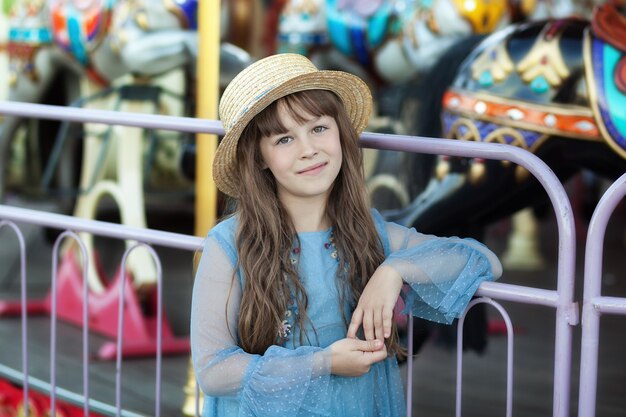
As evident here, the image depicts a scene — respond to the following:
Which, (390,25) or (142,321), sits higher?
(390,25)

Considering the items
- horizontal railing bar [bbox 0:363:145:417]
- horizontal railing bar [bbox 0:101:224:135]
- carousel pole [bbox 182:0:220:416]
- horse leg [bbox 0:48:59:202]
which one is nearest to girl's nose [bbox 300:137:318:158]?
horizontal railing bar [bbox 0:101:224:135]

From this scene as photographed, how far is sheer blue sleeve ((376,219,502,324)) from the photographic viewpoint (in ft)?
5.70

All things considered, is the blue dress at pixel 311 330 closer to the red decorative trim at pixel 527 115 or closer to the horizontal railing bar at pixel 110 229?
the horizontal railing bar at pixel 110 229

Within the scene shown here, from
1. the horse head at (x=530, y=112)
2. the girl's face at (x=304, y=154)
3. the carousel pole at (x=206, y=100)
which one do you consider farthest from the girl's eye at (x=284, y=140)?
the horse head at (x=530, y=112)

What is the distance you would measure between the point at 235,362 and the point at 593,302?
0.60m

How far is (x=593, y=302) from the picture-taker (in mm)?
1681

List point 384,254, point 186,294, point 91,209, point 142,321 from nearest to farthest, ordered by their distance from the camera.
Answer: point 384,254
point 142,321
point 91,209
point 186,294

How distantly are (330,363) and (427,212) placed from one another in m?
1.79

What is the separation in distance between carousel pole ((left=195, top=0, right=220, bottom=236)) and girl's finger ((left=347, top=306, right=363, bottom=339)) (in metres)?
1.34

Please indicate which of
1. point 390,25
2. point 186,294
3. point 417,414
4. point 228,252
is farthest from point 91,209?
point 228,252

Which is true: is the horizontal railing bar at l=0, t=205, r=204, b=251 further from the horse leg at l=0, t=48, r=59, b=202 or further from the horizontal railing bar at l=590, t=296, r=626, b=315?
the horse leg at l=0, t=48, r=59, b=202

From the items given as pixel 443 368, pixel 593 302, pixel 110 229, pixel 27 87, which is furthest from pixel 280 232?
pixel 27 87

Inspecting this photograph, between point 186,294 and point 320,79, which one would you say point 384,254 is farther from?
point 186,294

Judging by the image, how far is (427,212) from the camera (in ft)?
11.1
